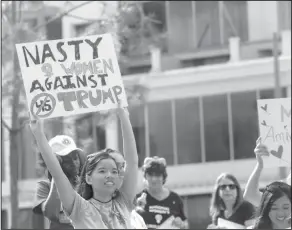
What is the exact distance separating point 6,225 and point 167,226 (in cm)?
1835

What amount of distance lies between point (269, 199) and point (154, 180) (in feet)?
11.3

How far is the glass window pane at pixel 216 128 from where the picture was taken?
2584cm

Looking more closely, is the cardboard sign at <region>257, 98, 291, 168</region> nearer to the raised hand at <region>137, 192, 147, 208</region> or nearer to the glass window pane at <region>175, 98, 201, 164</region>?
the raised hand at <region>137, 192, 147, 208</region>

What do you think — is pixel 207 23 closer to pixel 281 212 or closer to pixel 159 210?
pixel 159 210

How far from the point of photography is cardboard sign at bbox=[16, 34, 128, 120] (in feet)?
20.7

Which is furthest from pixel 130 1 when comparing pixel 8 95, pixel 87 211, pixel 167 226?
pixel 87 211

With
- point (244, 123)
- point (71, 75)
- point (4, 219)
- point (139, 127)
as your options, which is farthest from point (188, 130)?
point (71, 75)

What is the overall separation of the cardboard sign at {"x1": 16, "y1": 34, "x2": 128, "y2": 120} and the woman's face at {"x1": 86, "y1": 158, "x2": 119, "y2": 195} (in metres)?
0.58

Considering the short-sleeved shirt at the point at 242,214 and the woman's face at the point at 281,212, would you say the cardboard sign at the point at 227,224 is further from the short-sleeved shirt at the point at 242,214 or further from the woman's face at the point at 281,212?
the woman's face at the point at 281,212

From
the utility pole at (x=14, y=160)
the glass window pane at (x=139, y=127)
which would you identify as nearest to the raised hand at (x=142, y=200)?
the utility pole at (x=14, y=160)

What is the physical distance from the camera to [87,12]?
2762cm

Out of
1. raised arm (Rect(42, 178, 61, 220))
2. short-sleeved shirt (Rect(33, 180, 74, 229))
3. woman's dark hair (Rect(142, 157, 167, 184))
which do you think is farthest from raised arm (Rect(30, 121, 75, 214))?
woman's dark hair (Rect(142, 157, 167, 184))

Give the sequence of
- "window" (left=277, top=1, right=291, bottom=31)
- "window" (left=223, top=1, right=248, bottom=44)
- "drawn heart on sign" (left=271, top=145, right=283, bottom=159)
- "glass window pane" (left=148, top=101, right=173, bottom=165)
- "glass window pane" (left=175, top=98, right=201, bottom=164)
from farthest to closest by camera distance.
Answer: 1. "window" (left=223, top=1, right=248, bottom=44)
2. "window" (left=277, top=1, right=291, bottom=31)
3. "glass window pane" (left=148, top=101, right=173, bottom=165)
4. "glass window pane" (left=175, top=98, right=201, bottom=164)
5. "drawn heart on sign" (left=271, top=145, right=283, bottom=159)

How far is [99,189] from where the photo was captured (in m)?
5.77
